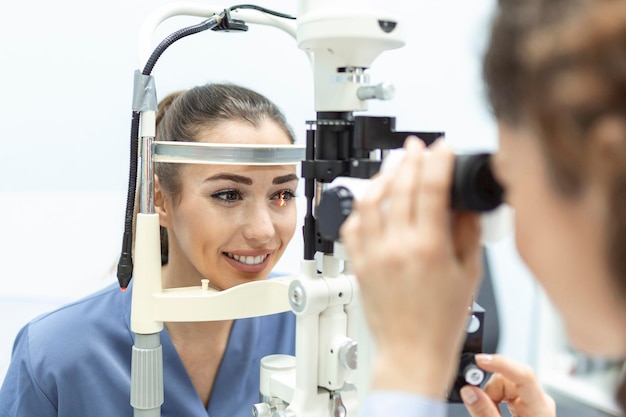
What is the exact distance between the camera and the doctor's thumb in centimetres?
88

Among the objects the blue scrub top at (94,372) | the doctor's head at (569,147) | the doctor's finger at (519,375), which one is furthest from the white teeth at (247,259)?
the doctor's head at (569,147)

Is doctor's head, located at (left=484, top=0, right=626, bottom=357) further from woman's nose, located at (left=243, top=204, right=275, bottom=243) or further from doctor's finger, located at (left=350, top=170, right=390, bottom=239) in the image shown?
woman's nose, located at (left=243, top=204, right=275, bottom=243)

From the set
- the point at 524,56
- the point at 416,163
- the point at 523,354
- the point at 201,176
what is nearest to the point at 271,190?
the point at 201,176

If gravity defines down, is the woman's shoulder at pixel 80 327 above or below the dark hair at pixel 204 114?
below

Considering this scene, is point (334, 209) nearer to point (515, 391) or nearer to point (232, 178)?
point (515, 391)

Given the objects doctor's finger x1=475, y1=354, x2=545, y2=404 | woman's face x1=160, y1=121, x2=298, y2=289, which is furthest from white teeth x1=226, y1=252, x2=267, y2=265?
doctor's finger x1=475, y1=354, x2=545, y2=404

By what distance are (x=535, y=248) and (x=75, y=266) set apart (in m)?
1.63

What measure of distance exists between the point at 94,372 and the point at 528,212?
1.01m

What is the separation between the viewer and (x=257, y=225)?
4.21ft

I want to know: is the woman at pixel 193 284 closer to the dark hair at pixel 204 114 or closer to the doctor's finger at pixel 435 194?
the dark hair at pixel 204 114

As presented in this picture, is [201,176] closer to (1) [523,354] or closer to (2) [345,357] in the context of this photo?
(2) [345,357]

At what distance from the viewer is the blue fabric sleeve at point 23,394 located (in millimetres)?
1259

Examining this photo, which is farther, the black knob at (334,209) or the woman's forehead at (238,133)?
the woman's forehead at (238,133)

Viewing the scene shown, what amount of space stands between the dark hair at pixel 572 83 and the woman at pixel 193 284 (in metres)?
0.81
